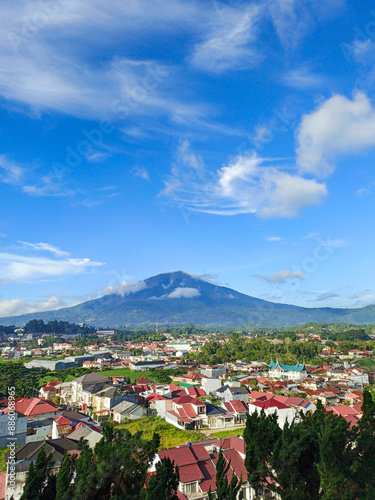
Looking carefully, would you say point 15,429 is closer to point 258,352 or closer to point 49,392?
point 49,392

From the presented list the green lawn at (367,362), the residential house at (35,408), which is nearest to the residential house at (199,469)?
the residential house at (35,408)

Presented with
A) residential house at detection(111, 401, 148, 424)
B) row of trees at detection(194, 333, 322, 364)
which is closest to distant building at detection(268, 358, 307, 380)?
row of trees at detection(194, 333, 322, 364)

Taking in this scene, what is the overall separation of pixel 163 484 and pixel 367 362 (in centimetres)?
5182

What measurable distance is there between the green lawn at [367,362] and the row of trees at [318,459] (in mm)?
44762

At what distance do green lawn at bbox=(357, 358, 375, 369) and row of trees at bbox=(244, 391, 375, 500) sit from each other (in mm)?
44762

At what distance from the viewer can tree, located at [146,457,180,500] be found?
800 centimetres

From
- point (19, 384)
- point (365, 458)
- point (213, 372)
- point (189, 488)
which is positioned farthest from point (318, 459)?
point (213, 372)

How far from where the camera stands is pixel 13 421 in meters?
18.1

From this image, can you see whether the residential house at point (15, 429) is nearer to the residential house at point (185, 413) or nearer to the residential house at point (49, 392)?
the residential house at point (185, 413)

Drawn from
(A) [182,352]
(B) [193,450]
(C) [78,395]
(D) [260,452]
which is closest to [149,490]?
(D) [260,452]

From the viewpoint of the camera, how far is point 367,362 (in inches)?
2005

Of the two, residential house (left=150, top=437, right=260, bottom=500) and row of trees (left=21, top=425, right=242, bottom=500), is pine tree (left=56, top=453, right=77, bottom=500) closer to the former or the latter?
row of trees (left=21, top=425, right=242, bottom=500)

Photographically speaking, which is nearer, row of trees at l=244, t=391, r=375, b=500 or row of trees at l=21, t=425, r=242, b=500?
row of trees at l=21, t=425, r=242, b=500

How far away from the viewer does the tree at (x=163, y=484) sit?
800cm
